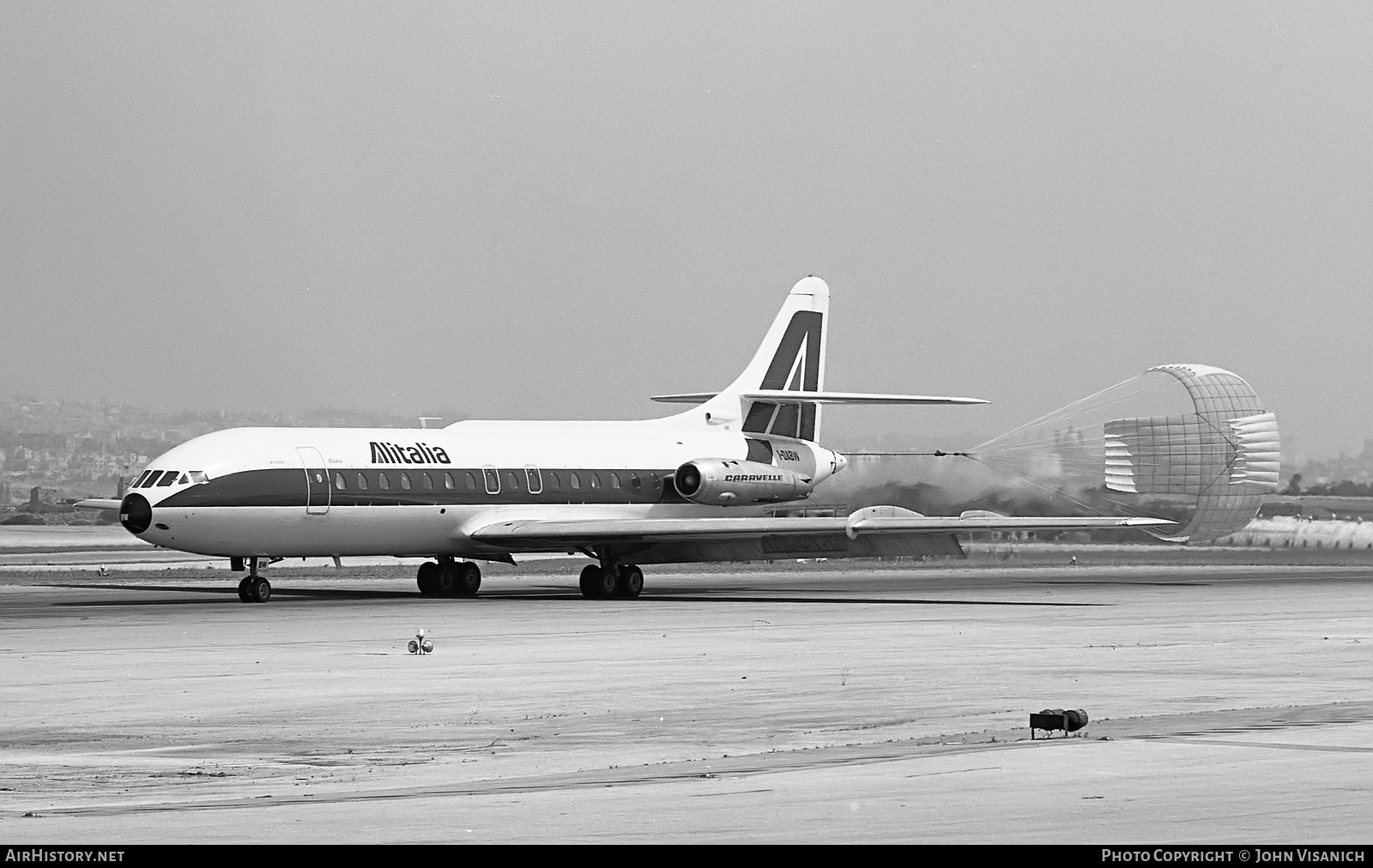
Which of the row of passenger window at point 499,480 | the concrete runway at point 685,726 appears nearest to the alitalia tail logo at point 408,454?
the row of passenger window at point 499,480

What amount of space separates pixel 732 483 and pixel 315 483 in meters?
11.6

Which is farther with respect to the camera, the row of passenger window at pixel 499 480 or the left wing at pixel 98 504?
the left wing at pixel 98 504

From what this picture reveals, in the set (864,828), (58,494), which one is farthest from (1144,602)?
(58,494)

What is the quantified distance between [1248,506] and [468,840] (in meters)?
48.2

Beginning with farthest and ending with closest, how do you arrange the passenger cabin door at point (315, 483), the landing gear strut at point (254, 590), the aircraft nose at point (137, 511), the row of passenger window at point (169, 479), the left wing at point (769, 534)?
the left wing at point (769, 534), the passenger cabin door at point (315, 483), the landing gear strut at point (254, 590), the row of passenger window at point (169, 479), the aircraft nose at point (137, 511)

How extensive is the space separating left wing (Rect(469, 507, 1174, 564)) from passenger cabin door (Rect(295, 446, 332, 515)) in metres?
4.11

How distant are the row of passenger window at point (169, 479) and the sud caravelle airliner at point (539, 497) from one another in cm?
4

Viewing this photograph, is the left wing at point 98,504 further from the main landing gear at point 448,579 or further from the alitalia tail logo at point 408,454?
the main landing gear at point 448,579

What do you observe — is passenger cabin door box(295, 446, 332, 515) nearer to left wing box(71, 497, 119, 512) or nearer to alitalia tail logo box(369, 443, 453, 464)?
alitalia tail logo box(369, 443, 453, 464)

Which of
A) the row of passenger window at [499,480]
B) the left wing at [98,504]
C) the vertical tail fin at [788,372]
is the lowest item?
the left wing at [98,504]

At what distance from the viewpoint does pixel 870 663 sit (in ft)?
80.2

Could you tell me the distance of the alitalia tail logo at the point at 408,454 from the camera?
4319 centimetres

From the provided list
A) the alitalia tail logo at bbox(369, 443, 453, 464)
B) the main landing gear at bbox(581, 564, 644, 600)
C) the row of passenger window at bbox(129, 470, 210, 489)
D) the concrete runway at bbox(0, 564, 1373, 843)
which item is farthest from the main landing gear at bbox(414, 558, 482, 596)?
the concrete runway at bbox(0, 564, 1373, 843)
